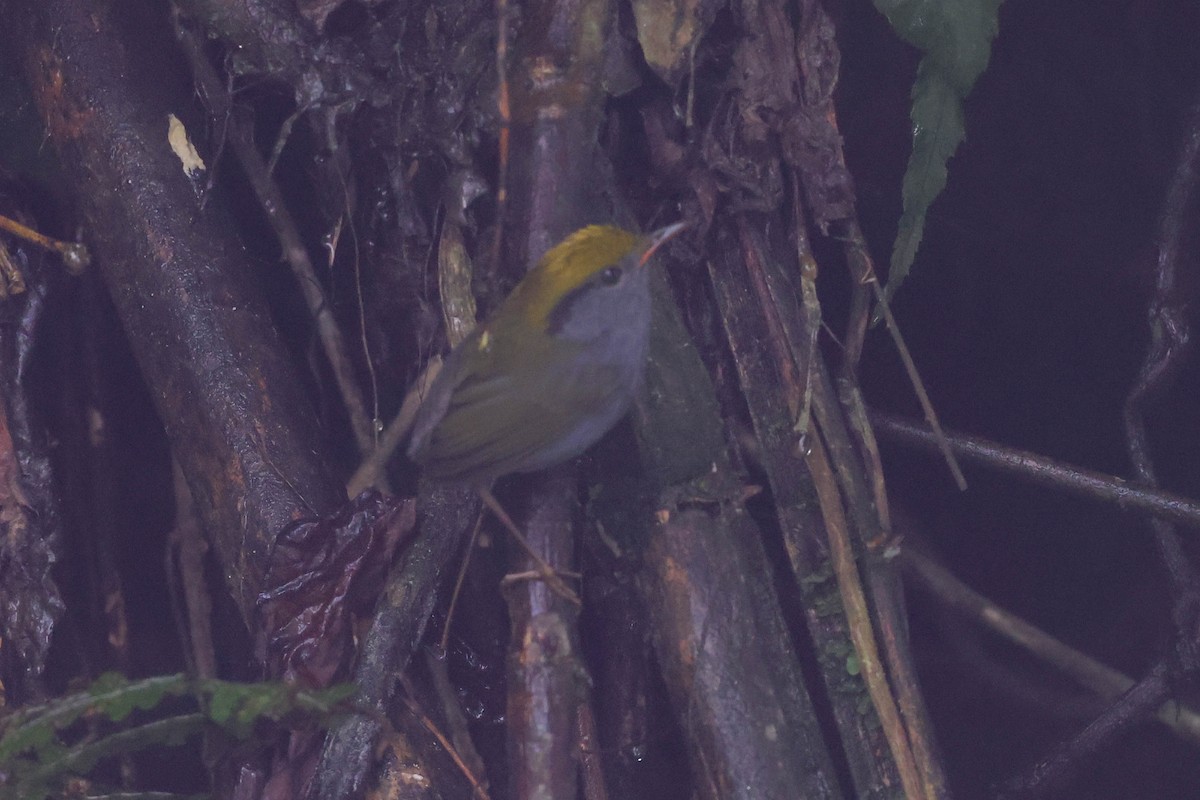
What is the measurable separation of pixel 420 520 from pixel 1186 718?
2346 mm

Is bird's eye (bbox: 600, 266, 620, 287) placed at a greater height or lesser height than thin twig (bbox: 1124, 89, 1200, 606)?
greater

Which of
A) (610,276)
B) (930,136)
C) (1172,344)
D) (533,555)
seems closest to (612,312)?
(610,276)

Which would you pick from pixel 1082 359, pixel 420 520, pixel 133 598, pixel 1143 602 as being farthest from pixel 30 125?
pixel 1143 602

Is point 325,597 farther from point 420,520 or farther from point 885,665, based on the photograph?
point 885,665

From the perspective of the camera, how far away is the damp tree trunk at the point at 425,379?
232cm

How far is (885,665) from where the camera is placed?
2441mm

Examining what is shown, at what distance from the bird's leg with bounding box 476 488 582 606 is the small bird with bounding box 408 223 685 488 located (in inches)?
2.0

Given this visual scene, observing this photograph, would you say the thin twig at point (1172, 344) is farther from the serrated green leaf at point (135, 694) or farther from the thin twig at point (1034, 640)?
the serrated green leaf at point (135, 694)

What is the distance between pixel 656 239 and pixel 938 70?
2.63ft

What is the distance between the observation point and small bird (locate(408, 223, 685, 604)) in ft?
7.98

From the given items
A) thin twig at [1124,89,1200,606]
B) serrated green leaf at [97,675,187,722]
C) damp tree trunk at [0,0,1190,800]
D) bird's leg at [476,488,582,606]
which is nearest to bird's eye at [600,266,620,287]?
damp tree trunk at [0,0,1190,800]

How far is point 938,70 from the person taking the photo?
245 centimetres

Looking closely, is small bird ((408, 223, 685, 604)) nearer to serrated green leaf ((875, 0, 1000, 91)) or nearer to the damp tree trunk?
the damp tree trunk

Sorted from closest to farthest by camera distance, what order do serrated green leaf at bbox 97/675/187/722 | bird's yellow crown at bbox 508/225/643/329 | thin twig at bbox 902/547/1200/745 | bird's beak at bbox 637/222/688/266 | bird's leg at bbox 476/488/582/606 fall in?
serrated green leaf at bbox 97/675/187/722 → bird's leg at bbox 476/488/582/606 → bird's yellow crown at bbox 508/225/643/329 → bird's beak at bbox 637/222/688/266 → thin twig at bbox 902/547/1200/745
